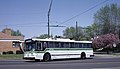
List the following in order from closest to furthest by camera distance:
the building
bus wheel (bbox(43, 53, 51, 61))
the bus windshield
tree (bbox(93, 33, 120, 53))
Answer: the bus windshield, bus wheel (bbox(43, 53, 51, 61)), the building, tree (bbox(93, 33, 120, 53))

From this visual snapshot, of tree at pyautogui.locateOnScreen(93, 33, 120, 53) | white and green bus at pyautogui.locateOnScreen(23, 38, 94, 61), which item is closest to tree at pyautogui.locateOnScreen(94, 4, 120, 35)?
tree at pyautogui.locateOnScreen(93, 33, 120, 53)

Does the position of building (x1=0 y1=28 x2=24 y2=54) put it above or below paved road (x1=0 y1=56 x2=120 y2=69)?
above

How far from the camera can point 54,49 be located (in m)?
32.5

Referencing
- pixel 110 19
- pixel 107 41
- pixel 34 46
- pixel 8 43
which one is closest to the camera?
pixel 34 46

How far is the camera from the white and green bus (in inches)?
1214

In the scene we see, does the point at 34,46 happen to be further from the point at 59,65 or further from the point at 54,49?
the point at 59,65

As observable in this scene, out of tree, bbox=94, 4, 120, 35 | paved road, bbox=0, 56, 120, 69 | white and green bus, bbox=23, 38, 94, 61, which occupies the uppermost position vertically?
tree, bbox=94, 4, 120, 35

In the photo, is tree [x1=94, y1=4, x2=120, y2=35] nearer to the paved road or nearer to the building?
the building

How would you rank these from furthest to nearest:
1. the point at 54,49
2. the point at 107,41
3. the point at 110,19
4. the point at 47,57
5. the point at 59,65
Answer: the point at 110,19
the point at 107,41
the point at 54,49
the point at 47,57
the point at 59,65

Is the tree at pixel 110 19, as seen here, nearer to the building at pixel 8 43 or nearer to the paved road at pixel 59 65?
the building at pixel 8 43

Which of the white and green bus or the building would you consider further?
the building

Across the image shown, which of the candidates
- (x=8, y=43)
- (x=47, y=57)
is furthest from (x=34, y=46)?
(x=8, y=43)

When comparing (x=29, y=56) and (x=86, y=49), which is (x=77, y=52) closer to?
(x=86, y=49)

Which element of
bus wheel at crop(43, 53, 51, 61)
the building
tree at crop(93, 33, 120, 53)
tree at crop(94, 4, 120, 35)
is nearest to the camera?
bus wheel at crop(43, 53, 51, 61)
